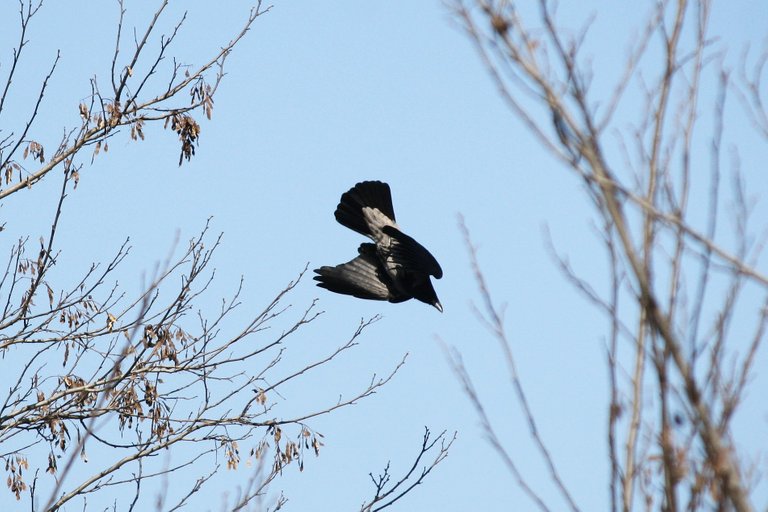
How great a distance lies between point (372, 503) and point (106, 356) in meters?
1.80

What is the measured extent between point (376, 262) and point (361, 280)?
17cm

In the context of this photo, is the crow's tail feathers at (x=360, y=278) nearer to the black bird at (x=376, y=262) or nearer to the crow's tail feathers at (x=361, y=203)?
the black bird at (x=376, y=262)

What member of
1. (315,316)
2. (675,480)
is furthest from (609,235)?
(315,316)

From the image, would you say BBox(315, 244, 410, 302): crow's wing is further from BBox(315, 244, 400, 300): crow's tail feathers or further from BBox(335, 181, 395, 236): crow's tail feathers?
BBox(335, 181, 395, 236): crow's tail feathers

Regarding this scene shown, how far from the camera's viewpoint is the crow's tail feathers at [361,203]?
7738 millimetres

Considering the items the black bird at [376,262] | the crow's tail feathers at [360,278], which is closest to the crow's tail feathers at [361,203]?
the black bird at [376,262]

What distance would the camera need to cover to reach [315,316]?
668cm

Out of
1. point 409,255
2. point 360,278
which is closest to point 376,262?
point 360,278

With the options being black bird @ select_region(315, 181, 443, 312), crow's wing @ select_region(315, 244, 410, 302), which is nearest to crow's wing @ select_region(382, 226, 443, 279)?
black bird @ select_region(315, 181, 443, 312)

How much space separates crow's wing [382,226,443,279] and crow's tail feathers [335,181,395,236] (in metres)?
0.24

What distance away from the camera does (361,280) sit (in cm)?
755

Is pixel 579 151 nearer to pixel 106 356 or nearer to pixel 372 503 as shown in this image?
pixel 372 503

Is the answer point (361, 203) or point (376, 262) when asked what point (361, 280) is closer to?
point (376, 262)

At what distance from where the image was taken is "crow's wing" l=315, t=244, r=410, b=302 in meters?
7.48
